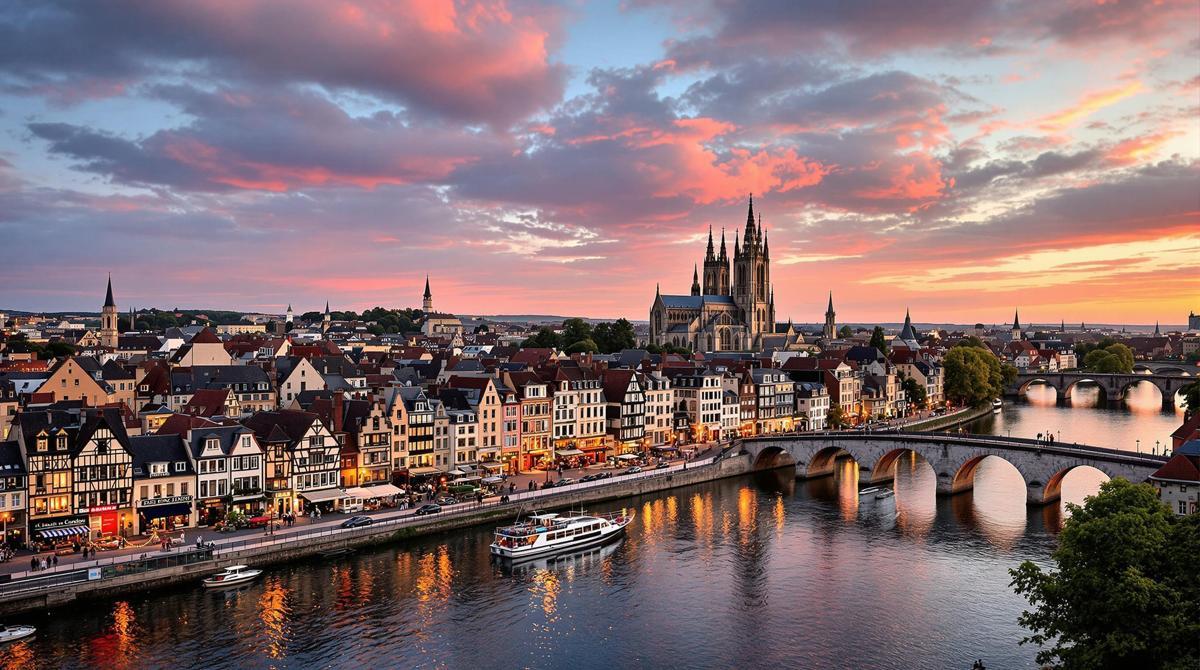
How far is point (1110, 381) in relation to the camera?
17888 cm

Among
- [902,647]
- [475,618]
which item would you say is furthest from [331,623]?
[902,647]

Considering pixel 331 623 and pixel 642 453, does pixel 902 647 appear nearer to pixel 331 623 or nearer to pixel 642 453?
pixel 331 623

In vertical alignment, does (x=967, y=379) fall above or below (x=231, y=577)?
above

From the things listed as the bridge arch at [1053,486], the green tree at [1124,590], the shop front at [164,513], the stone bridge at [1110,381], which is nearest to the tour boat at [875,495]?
the bridge arch at [1053,486]

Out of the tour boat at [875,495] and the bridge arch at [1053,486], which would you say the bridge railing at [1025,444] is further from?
the tour boat at [875,495]

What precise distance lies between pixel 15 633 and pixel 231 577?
11.0 meters

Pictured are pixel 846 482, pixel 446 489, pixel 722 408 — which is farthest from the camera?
pixel 722 408

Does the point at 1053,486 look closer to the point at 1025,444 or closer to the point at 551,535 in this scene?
the point at 1025,444

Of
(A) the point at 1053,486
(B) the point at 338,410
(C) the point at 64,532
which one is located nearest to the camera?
(C) the point at 64,532

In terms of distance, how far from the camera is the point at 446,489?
2921 inches

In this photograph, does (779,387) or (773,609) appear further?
(779,387)

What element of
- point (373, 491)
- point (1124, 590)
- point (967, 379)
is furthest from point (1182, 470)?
point (967, 379)

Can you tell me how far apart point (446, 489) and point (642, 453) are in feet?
93.6

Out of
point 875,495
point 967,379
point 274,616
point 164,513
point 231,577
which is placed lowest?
point 274,616
